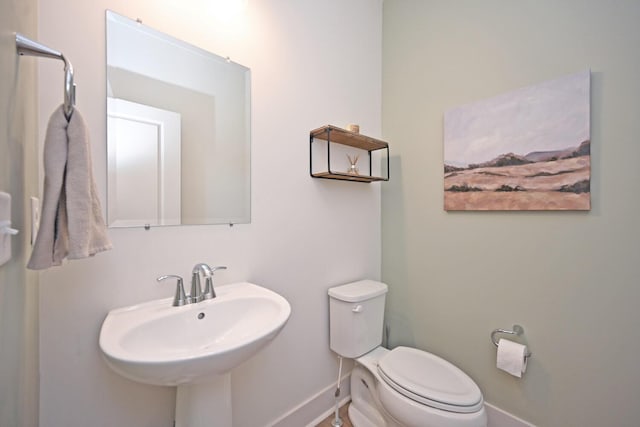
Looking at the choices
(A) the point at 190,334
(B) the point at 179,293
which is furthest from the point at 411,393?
(B) the point at 179,293

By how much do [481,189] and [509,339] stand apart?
2.57 feet

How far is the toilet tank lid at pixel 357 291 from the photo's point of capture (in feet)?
4.78

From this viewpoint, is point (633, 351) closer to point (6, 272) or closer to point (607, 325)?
point (607, 325)

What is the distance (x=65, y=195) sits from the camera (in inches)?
23.5

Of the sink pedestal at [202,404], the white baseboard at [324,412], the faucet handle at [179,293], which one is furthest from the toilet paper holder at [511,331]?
the faucet handle at [179,293]

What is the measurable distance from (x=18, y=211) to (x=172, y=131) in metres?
0.57

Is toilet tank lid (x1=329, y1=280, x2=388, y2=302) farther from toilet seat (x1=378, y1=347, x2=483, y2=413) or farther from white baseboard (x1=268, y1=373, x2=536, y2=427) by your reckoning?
white baseboard (x1=268, y1=373, x2=536, y2=427)

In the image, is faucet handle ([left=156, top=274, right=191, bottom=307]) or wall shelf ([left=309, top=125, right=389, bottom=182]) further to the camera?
wall shelf ([left=309, top=125, right=389, bottom=182])

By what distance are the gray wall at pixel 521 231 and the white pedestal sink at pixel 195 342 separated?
1087 mm

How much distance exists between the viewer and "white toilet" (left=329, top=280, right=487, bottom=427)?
109 cm

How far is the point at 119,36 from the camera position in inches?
36.1

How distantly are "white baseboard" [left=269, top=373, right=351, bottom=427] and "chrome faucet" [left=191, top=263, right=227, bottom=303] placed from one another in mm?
814

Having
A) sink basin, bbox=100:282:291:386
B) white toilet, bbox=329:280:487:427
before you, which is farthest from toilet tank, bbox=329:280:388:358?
sink basin, bbox=100:282:291:386

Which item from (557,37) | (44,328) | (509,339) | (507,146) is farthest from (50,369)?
(557,37)
